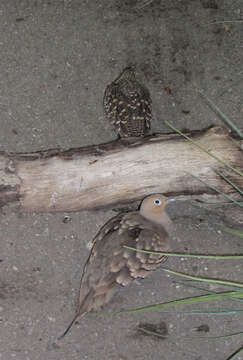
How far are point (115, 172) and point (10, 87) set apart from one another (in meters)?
1.53

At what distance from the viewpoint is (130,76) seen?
10.2ft

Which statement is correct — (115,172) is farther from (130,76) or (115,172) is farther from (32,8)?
(32,8)

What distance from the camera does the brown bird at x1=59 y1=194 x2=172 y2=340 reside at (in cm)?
231

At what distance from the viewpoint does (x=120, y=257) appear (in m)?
2.30

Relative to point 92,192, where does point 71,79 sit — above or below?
above

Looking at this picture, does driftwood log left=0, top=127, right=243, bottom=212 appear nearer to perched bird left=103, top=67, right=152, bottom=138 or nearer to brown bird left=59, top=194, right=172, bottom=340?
brown bird left=59, top=194, right=172, bottom=340

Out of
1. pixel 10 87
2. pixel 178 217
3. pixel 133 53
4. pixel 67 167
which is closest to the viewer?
pixel 67 167

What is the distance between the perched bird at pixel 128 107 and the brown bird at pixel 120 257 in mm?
644

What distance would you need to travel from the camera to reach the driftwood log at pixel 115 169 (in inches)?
90.1

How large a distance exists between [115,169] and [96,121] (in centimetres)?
105

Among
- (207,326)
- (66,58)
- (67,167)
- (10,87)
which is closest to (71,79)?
(66,58)

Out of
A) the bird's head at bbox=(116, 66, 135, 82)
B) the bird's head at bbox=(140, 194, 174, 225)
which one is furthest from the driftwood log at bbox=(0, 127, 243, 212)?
the bird's head at bbox=(116, 66, 135, 82)

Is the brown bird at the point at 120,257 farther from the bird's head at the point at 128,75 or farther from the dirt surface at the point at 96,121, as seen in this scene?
the bird's head at the point at 128,75

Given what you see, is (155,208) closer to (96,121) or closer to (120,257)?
(120,257)
